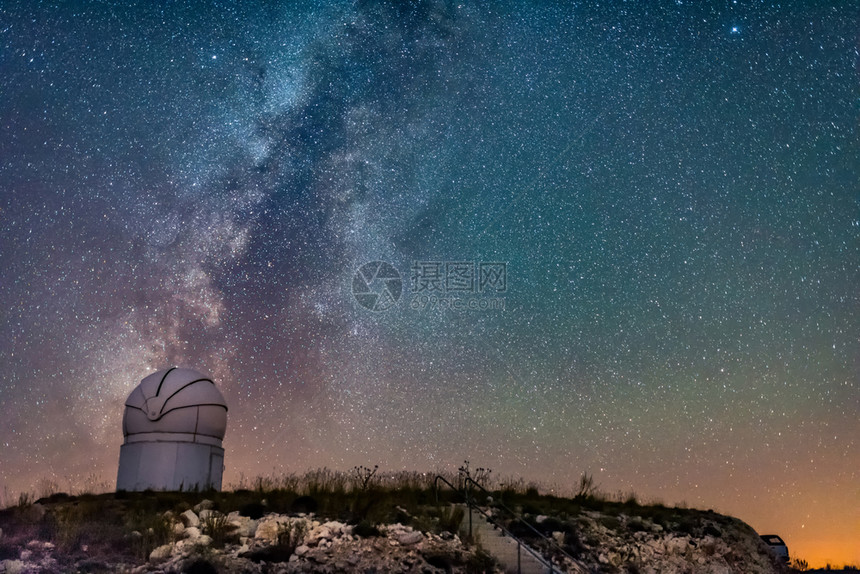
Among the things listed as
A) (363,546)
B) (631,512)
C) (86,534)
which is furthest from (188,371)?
(631,512)

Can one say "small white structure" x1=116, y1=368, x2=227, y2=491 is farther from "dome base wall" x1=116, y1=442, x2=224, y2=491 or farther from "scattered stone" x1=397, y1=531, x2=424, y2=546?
"scattered stone" x1=397, y1=531, x2=424, y2=546

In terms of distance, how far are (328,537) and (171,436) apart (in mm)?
9500

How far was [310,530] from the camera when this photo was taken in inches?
601

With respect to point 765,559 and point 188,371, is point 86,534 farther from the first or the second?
point 765,559

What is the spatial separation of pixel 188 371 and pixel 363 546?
11620mm

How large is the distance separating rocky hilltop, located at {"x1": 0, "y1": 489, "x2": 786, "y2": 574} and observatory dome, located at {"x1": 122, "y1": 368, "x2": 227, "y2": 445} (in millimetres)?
2856

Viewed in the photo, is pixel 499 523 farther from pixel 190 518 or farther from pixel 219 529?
pixel 190 518

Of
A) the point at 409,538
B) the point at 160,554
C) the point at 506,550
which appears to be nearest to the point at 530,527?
the point at 506,550

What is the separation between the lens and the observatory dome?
74.4ft

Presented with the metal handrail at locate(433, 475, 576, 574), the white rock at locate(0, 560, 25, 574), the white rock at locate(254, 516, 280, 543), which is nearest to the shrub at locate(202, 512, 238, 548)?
the white rock at locate(254, 516, 280, 543)

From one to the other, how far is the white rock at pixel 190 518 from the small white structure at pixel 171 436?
6317mm

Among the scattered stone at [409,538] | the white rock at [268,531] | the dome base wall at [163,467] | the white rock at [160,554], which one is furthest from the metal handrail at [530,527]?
the dome base wall at [163,467]

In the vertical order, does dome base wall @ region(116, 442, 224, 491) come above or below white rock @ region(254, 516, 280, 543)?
above

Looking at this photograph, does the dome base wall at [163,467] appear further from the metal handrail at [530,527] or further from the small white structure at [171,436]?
the metal handrail at [530,527]
